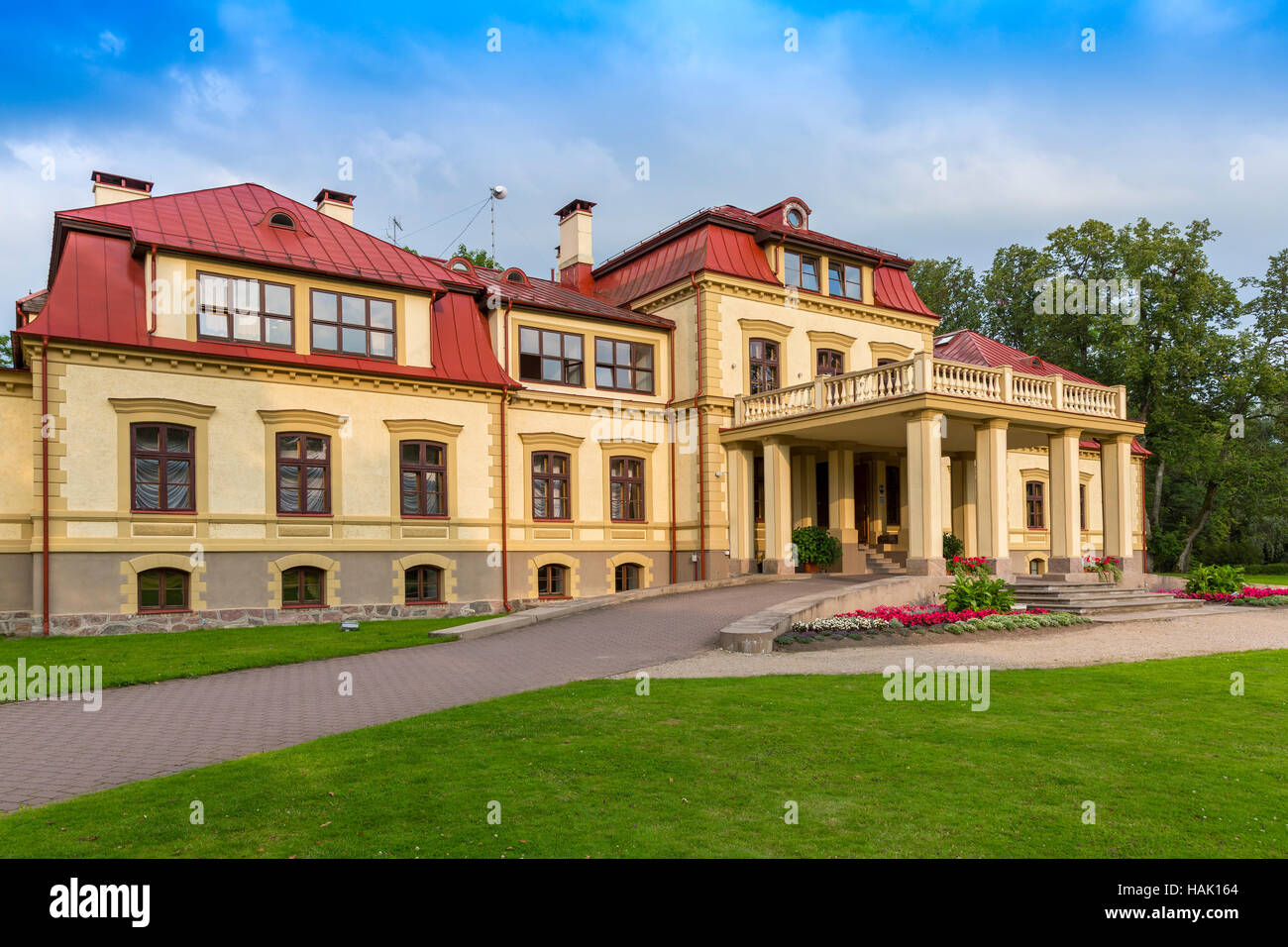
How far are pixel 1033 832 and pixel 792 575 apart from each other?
63.3 ft

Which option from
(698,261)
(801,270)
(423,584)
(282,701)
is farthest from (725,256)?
(282,701)

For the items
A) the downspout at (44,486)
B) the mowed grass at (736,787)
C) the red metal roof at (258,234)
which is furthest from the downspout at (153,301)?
the mowed grass at (736,787)

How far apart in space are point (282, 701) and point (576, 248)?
78.5ft

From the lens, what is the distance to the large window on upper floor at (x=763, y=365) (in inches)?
1089

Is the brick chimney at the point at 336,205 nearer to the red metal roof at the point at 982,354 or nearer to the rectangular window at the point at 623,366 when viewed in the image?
the rectangular window at the point at 623,366

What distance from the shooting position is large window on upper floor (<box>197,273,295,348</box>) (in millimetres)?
20094

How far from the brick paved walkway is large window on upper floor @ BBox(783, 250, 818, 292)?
1396cm

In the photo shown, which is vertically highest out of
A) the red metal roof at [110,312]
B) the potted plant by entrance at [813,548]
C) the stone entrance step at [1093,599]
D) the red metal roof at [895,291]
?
the red metal roof at [895,291]

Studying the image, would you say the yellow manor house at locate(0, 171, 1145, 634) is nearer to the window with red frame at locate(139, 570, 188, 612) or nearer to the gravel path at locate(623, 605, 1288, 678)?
the window with red frame at locate(139, 570, 188, 612)

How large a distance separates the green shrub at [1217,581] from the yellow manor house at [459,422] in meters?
1.49

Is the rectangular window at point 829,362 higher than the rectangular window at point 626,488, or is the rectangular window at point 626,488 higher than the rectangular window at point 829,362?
the rectangular window at point 829,362

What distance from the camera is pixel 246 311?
20578 mm

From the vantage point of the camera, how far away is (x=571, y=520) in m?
25.3
